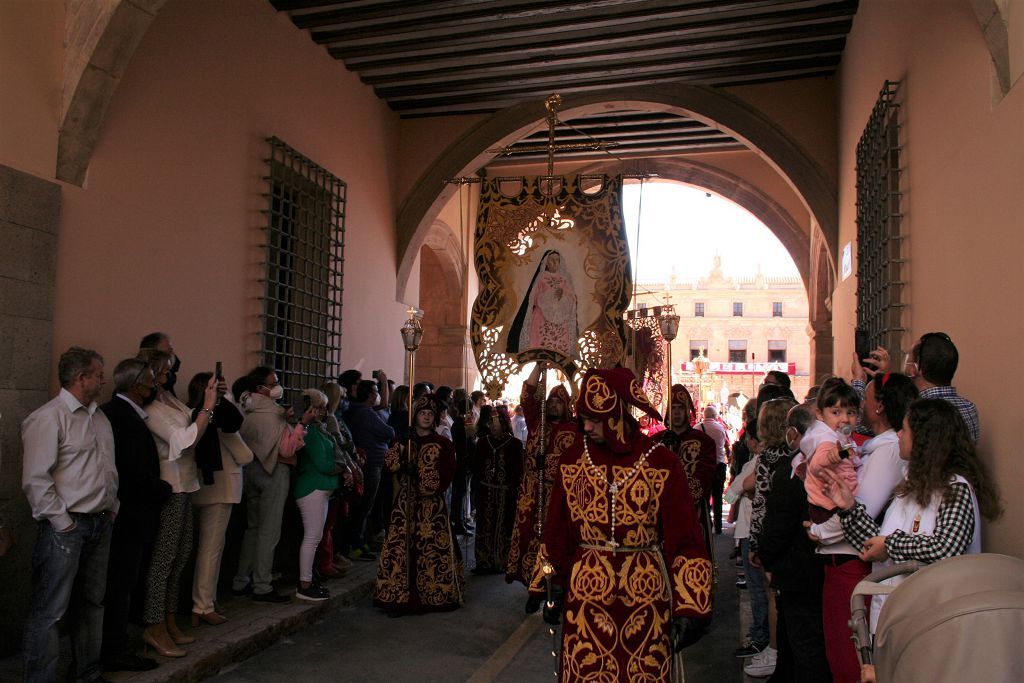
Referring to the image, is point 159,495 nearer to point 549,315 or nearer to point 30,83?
point 30,83

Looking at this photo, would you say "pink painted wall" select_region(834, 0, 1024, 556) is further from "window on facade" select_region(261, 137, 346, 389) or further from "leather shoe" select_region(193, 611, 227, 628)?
"window on facade" select_region(261, 137, 346, 389)

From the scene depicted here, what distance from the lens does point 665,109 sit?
10430 mm

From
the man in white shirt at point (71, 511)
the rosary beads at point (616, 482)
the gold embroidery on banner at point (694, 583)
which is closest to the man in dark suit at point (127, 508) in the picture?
the man in white shirt at point (71, 511)

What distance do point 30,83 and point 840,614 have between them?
5.28m

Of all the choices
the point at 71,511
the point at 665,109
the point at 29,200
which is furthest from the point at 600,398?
the point at 665,109

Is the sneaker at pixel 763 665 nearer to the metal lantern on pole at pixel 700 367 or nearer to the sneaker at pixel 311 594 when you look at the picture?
the sneaker at pixel 311 594

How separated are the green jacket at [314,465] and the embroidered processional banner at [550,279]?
1353 millimetres

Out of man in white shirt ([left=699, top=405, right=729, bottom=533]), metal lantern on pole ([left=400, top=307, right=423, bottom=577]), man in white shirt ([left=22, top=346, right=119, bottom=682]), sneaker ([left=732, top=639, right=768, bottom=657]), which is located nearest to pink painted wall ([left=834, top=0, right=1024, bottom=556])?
sneaker ([left=732, top=639, right=768, bottom=657])

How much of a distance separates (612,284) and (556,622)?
311cm

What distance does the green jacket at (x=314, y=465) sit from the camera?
6758 millimetres

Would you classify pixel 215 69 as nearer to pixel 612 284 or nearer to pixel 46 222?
pixel 46 222

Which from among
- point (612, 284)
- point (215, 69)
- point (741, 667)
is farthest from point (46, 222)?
point (741, 667)

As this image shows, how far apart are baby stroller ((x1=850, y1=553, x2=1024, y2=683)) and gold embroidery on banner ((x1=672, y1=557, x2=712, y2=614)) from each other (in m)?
1.06

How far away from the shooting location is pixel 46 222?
213 inches
